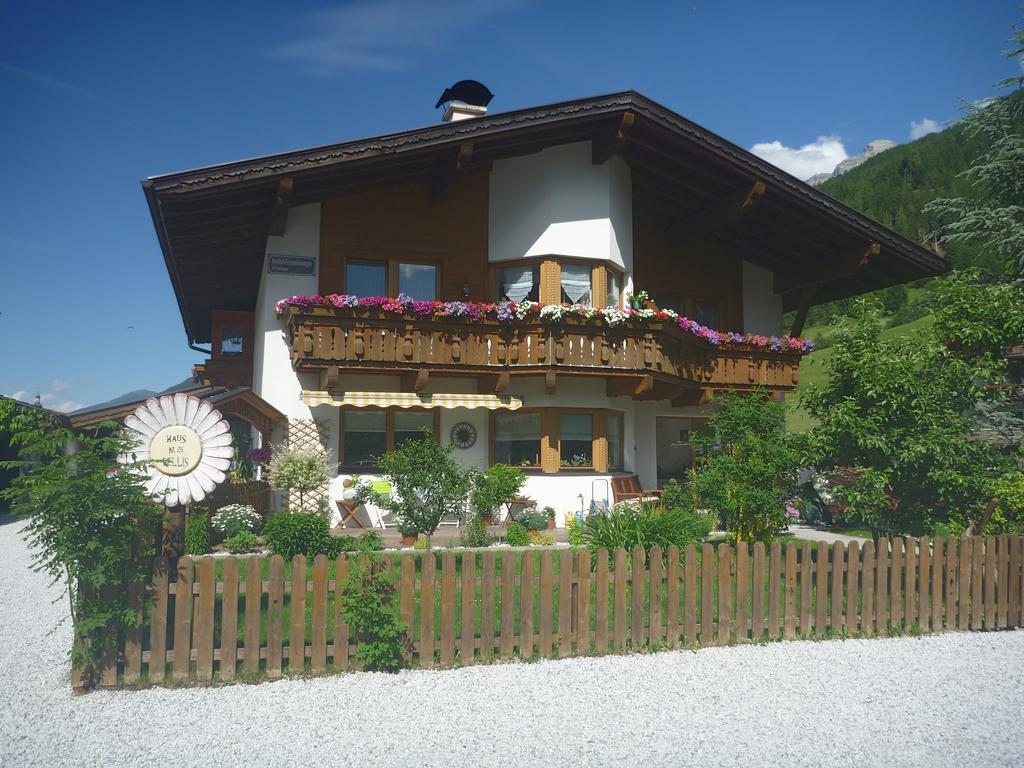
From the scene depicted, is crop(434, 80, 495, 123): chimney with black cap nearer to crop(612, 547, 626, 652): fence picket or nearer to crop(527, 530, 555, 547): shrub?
crop(527, 530, 555, 547): shrub

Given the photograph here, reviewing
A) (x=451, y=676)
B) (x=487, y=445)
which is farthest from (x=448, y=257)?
(x=451, y=676)

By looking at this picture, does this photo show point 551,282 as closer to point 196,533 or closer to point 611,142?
point 611,142

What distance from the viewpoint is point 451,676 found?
696 cm

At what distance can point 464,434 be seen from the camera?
1677cm

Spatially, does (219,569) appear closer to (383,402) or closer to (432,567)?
(432,567)

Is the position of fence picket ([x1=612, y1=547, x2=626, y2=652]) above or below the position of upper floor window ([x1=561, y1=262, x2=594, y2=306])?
below

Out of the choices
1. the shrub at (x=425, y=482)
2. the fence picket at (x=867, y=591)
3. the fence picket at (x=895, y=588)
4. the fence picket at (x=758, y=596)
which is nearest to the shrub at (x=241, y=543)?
the shrub at (x=425, y=482)

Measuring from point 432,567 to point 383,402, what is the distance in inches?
349

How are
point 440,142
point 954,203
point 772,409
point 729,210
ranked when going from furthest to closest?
point 954,203, point 729,210, point 440,142, point 772,409

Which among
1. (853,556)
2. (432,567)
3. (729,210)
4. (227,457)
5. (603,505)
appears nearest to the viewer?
(432,567)

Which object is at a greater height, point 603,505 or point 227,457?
point 227,457

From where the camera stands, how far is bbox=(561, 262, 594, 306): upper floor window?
1672cm

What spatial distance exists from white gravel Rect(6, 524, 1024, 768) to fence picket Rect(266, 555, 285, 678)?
1.15 feet

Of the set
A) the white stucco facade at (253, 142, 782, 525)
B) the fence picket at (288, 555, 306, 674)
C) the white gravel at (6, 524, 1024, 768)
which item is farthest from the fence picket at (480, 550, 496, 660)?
the white stucco facade at (253, 142, 782, 525)
